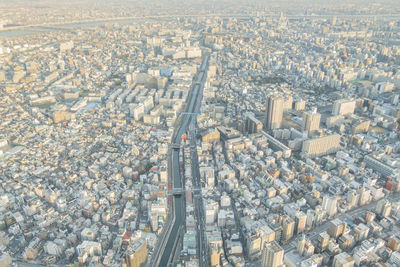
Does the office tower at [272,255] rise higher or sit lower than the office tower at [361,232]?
higher

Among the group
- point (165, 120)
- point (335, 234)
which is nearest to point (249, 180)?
point (335, 234)

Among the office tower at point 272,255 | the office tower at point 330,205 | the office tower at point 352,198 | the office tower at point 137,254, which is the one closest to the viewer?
the office tower at point 272,255

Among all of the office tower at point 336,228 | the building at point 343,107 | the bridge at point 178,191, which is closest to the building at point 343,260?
the office tower at point 336,228

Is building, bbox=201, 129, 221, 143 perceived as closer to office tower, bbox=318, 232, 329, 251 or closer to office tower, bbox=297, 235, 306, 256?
office tower, bbox=297, 235, 306, 256

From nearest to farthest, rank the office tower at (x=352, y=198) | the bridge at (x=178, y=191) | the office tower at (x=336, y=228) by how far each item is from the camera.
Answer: the office tower at (x=336, y=228) < the office tower at (x=352, y=198) < the bridge at (x=178, y=191)

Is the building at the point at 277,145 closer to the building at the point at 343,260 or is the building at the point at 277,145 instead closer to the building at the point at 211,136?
the building at the point at 211,136

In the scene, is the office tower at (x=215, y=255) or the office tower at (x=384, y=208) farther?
the office tower at (x=384, y=208)
